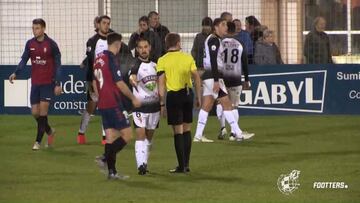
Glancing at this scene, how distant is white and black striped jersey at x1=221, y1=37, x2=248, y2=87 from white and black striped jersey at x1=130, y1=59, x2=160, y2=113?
4483mm

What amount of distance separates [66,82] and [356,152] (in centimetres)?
903

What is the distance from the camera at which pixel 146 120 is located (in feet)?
50.8

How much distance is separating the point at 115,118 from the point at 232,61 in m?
5.44

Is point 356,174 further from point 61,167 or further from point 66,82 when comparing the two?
point 66,82

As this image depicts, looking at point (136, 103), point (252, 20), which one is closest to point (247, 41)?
point (252, 20)

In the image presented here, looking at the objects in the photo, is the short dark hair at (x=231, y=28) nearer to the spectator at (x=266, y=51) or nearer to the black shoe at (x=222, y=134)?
the black shoe at (x=222, y=134)

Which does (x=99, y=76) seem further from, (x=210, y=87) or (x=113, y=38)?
(x=210, y=87)

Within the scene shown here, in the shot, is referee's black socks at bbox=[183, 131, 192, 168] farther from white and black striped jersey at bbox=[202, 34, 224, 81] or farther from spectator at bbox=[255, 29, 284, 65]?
spectator at bbox=[255, 29, 284, 65]

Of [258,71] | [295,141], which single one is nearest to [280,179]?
[295,141]

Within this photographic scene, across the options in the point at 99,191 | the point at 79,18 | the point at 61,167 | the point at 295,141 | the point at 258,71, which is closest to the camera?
the point at 99,191

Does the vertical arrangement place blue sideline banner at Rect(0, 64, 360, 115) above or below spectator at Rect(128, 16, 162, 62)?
below

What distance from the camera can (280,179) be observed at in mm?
14742

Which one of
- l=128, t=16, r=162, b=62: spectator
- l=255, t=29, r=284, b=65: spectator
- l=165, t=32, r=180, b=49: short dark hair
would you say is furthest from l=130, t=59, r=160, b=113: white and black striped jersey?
l=255, t=29, r=284, b=65: spectator

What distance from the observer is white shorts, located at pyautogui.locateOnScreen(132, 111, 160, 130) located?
1539 centimetres
